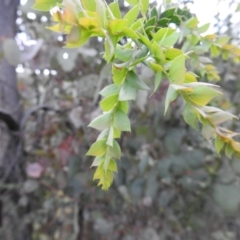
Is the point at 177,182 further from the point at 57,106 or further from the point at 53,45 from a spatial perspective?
the point at 53,45

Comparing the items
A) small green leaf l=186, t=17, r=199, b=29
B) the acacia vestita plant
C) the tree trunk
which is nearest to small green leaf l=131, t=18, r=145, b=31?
the acacia vestita plant

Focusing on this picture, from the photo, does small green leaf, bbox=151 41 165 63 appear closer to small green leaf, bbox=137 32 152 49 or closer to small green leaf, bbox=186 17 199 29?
small green leaf, bbox=137 32 152 49

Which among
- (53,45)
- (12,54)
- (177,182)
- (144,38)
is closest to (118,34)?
(144,38)

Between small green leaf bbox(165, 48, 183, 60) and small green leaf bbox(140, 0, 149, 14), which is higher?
small green leaf bbox(140, 0, 149, 14)

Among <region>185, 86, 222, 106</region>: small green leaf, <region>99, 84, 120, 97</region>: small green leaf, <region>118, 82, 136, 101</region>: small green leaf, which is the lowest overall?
<region>99, 84, 120, 97</region>: small green leaf

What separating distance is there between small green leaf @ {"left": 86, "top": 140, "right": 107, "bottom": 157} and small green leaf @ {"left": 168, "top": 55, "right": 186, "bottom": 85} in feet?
0.26

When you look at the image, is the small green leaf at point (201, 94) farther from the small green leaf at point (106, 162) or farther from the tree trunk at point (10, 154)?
the tree trunk at point (10, 154)

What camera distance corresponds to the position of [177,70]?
0.92ft

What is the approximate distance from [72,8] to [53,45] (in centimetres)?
104

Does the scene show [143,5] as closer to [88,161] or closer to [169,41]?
[169,41]

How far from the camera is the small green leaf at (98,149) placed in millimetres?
323

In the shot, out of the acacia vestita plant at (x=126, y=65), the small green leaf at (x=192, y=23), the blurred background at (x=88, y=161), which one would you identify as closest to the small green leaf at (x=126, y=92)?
the acacia vestita plant at (x=126, y=65)

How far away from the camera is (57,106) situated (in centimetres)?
146

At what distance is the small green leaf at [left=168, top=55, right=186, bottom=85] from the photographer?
0.28 metres
